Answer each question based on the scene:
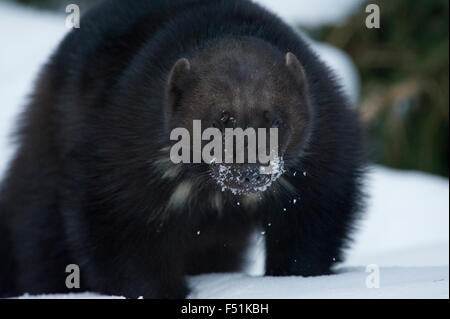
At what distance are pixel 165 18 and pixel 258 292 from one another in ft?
4.52

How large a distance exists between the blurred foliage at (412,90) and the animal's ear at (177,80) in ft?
15.6

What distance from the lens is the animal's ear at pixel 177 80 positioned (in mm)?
3529

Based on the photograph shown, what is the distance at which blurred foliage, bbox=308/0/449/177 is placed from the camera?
832 centimetres

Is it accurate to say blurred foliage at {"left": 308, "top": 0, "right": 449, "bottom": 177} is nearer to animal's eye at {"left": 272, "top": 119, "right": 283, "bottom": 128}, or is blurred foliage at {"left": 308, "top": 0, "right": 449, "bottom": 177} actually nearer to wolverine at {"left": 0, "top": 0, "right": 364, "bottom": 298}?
wolverine at {"left": 0, "top": 0, "right": 364, "bottom": 298}

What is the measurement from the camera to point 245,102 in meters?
3.31

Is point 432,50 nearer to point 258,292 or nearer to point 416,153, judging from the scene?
point 416,153

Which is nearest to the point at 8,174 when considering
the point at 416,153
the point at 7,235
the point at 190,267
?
the point at 7,235

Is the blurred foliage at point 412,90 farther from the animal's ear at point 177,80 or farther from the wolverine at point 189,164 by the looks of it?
the animal's ear at point 177,80

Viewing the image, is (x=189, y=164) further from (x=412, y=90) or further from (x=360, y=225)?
(x=412, y=90)

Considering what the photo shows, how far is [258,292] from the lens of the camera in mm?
3404

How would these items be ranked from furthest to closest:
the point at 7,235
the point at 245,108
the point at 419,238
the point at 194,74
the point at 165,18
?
the point at 419,238 → the point at 7,235 → the point at 165,18 → the point at 194,74 → the point at 245,108

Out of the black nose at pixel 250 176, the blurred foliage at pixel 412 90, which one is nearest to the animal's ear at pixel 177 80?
the black nose at pixel 250 176

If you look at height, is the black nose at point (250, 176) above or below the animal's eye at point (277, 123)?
below

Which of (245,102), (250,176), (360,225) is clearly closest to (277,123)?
(245,102)
